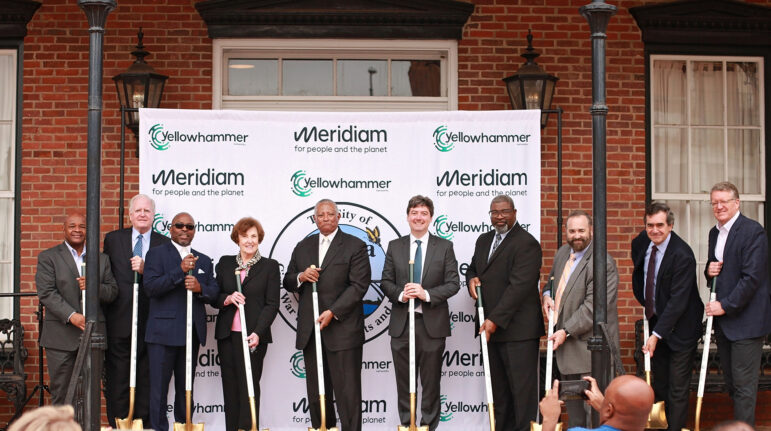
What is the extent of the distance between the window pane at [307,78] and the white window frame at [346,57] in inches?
2.6

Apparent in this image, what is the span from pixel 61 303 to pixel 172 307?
857 mm

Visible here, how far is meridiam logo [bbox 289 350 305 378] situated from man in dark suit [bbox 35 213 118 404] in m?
1.50

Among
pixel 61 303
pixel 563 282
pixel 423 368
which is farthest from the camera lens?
Answer: pixel 423 368

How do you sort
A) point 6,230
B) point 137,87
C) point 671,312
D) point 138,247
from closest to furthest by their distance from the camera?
point 671,312
point 138,247
point 137,87
point 6,230

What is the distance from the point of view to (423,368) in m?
7.69

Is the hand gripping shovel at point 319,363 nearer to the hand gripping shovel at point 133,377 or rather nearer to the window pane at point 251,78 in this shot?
the hand gripping shovel at point 133,377

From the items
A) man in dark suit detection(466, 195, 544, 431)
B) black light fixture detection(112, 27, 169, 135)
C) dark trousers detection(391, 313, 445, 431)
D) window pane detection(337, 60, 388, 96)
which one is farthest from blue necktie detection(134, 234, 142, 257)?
man in dark suit detection(466, 195, 544, 431)

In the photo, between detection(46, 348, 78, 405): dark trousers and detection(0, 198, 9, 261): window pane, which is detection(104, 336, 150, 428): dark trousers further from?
detection(0, 198, 9, 261): window pane

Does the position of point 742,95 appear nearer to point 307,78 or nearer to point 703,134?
point 703,134

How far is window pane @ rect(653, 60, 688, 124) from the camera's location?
9250mm

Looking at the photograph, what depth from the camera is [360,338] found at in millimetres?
7668

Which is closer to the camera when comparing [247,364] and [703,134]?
[247,364]

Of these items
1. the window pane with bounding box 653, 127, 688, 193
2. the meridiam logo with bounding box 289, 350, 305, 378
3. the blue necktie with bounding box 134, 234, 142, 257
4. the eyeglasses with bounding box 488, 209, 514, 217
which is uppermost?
the window pane with bounding box 653, 127, 688, 193

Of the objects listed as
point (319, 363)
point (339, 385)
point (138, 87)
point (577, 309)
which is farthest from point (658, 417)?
point (138, 87)
